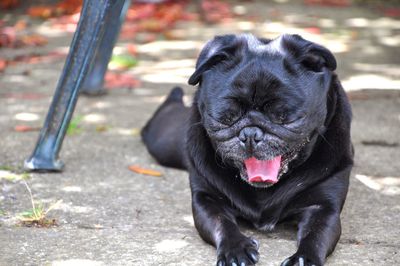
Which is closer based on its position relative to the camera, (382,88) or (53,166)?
(53,166)

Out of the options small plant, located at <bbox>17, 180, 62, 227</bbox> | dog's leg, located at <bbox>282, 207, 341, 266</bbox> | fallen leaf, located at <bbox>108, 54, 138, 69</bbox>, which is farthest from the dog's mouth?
fallen leaf, located at <bbox>108, 54, 138, 69</bbox>

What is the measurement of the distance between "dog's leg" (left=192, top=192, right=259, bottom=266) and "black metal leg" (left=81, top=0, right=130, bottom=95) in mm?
2173

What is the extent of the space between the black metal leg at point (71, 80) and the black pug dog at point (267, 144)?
0.75 metres

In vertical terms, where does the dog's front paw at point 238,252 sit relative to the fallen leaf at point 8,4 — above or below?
above

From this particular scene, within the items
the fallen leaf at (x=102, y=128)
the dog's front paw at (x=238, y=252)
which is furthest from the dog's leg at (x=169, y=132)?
the dog's front paw at (x=238, y=252)

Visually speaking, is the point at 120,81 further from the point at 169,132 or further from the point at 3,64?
the point at 169,132

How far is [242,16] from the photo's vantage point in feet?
31.5

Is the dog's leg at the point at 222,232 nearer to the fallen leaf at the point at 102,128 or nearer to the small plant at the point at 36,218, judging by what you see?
the small plant at the point at 36,218

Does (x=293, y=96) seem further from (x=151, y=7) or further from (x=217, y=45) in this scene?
(x=151, y=7)

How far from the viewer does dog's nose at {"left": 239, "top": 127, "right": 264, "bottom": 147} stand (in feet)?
11.1

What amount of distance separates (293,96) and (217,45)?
0.54 meters

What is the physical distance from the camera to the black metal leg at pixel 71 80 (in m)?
4.23

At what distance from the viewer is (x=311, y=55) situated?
3.53 meters

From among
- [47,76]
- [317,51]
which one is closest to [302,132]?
[317,51]
